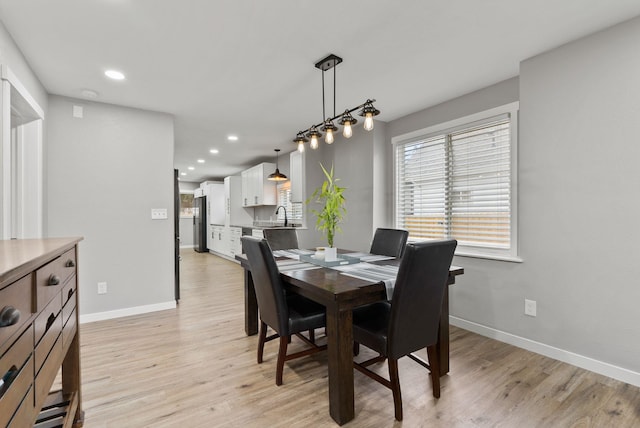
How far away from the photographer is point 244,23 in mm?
2045

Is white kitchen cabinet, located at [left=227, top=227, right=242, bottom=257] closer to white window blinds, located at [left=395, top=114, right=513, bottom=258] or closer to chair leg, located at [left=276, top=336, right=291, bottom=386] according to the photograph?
white window blinds, located at [left=395, top=114, right=513, bottom=258]

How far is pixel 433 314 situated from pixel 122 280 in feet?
11.0

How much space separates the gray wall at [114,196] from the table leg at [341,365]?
2792mm

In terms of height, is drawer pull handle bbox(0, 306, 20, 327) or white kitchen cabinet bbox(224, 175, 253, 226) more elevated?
white kitchen cabinet bbox(224, 175, 253, 226)

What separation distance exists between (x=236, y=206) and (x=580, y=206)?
6868mm

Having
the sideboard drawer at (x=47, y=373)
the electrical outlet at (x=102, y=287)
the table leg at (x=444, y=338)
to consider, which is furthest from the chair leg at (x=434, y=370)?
the electrical outlet at (x=102, y=287)

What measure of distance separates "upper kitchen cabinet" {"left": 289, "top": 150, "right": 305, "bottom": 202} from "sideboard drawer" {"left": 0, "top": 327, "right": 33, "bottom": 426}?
455cm

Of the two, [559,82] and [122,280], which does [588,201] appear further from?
[122,280]

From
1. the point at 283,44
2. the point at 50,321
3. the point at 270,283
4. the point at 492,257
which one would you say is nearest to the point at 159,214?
the point at 270,283

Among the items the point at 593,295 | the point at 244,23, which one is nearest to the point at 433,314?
the point at 593,295

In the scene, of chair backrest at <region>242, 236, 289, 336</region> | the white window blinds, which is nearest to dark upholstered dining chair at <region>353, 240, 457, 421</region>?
chair backrest at <region>242, 236, 289, 336</region>

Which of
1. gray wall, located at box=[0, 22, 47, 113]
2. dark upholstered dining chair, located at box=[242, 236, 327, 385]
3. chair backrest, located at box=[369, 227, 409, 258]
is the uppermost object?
gray wall, located at box=[0, 22, 47, 113]

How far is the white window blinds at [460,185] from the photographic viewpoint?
2.93m

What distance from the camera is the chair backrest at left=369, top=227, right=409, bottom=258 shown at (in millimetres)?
2908
